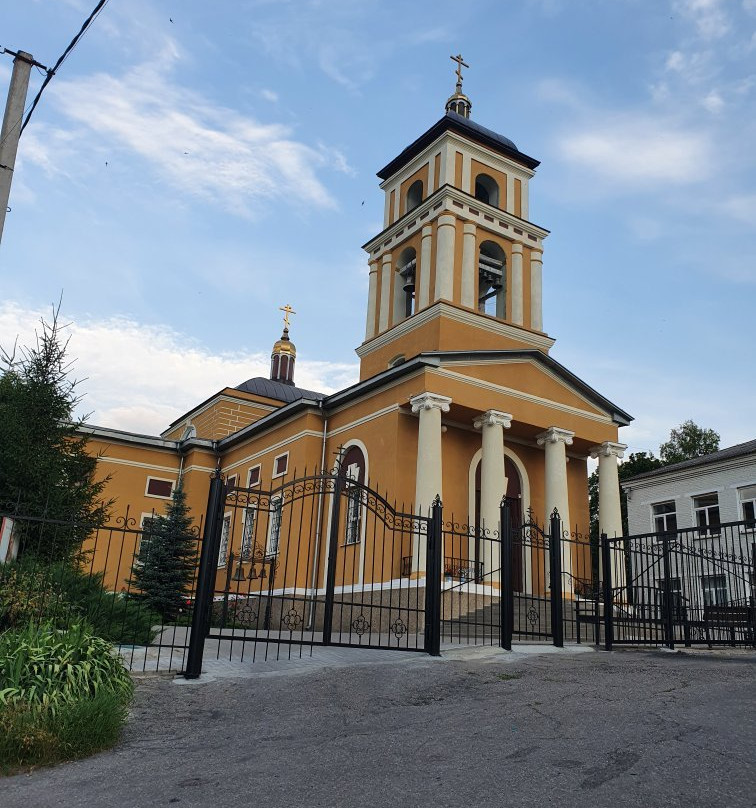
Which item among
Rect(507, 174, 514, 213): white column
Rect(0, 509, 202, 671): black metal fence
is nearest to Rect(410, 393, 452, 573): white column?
Rect(0, 509, 202, 671): black metal fence

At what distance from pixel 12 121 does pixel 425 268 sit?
16963mm

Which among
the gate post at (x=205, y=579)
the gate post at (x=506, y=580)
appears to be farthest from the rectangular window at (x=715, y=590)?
the gate post at (x=205, y=579)

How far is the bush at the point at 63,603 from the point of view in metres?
9.52

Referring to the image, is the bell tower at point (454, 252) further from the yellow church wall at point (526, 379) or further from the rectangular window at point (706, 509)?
the rectangular window at point (706, 509)

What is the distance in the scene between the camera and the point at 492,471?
19.8 m

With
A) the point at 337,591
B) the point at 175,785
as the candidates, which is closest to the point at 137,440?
the point at 337,591

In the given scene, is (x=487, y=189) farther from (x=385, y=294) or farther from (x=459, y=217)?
(x=385, y=294)

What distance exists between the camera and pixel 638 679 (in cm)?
856

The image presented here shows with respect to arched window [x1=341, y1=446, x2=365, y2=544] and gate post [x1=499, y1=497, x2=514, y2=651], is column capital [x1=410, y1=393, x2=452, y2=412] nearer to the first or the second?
arched window [x1=341, y1=446, x2=365, y2=544]

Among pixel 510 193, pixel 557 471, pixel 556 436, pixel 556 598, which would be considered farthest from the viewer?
pixel 510 193

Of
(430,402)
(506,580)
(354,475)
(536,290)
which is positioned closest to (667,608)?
(506,580)

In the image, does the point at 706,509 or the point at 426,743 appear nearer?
the point at 426,743

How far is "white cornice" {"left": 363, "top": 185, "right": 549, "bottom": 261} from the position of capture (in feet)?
81.6

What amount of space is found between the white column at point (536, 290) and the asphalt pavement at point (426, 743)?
56.9 feet
